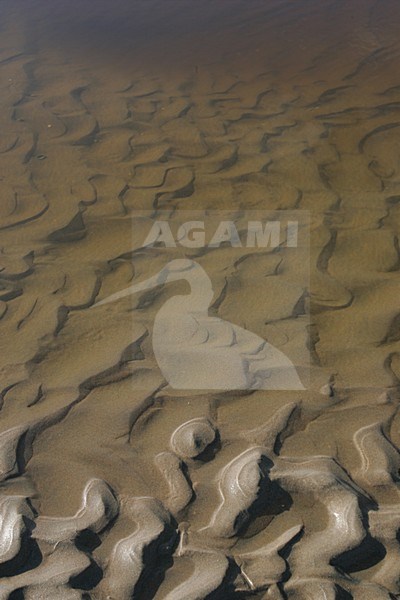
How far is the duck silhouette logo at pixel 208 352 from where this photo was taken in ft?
8.83

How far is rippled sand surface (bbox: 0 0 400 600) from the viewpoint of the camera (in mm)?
2053

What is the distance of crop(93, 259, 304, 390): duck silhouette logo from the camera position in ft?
8.83

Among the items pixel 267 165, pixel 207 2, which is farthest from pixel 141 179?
pixel 207 2

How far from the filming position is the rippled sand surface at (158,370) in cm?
205

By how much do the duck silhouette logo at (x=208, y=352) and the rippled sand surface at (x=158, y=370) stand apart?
0.07m

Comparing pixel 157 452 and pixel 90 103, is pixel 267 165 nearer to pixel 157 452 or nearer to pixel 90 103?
pixel 90 103

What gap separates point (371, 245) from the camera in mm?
3484

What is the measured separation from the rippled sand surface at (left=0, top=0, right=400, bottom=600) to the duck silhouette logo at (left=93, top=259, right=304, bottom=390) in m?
0.07

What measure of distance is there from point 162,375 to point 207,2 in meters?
6.12

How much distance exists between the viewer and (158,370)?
274cm

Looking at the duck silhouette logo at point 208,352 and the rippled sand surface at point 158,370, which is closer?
the rippled sand surface at point 158,370

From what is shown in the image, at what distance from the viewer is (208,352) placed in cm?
282

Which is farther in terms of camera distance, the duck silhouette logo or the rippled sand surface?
the duck silhouette logo

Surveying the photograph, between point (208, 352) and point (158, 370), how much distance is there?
242 mm
